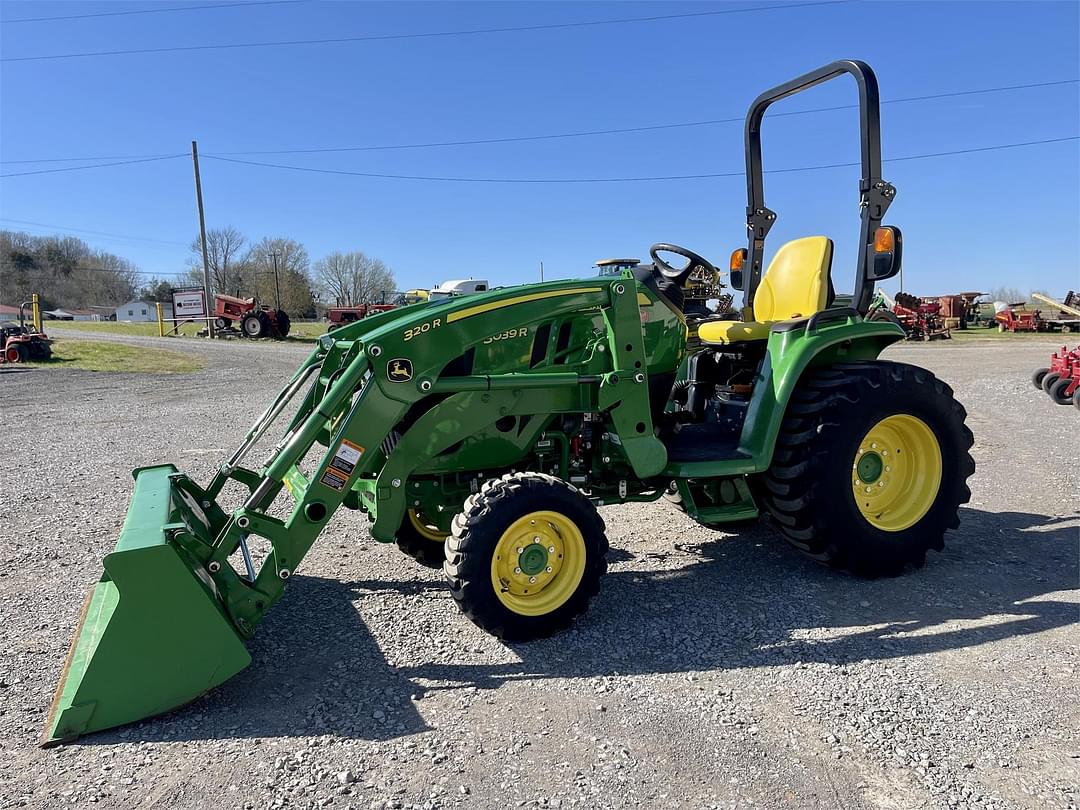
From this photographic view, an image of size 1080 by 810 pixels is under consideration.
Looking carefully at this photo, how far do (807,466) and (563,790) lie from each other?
2351 millimetres

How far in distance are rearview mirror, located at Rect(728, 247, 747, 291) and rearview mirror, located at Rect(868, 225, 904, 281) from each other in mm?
1398

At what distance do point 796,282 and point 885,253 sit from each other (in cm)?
76

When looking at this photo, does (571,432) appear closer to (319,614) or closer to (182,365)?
(319,614)

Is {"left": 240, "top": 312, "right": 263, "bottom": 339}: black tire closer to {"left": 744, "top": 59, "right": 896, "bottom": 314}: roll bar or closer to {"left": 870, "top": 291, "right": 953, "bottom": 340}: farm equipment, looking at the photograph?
{"left": 870, "top": 291, "right": 953, "bottom": 340}: farm equipment

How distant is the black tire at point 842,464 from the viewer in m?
4.20

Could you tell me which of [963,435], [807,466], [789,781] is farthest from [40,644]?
[963,435]

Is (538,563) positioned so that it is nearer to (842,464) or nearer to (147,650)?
(147,650)

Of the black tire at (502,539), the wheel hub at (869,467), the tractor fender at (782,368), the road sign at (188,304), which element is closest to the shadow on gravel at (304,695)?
the black tire at (502,539)

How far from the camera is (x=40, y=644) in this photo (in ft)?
12.0

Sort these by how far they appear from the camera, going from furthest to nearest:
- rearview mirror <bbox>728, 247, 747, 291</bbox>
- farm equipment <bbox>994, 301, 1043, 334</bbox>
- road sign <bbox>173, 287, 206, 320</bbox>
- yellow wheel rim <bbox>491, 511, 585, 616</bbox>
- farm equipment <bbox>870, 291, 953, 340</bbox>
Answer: road sign <bbox>173, 287, 206, 320</bbox> → farm equipment <bbox>994, 301, 1043, 334</bbox> → farm equipment <bbox>870, 291, 953, 340</bbox> → rearview mirror <bbox>728, 247, 747, 291</bbox> → yellow wheel rim <bbox>491, 511, 585, 616</bbox>

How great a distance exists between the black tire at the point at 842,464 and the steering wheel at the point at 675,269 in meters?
0.99

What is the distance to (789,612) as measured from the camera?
396cm

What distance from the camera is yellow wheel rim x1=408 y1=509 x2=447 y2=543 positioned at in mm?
4668

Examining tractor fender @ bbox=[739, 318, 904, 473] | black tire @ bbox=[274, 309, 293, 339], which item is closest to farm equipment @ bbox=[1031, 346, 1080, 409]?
tractor fender @ bbox=[739, 318, 904, 473]
